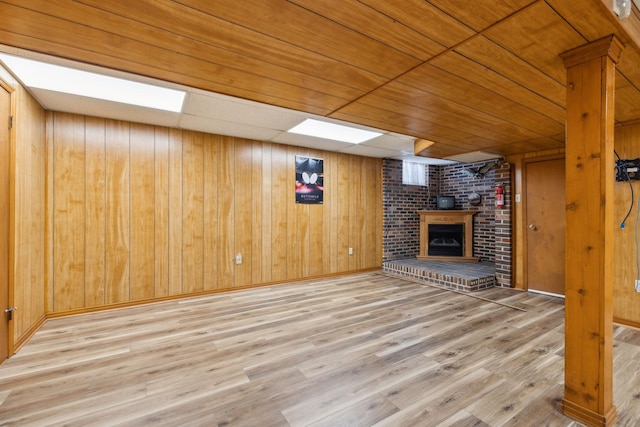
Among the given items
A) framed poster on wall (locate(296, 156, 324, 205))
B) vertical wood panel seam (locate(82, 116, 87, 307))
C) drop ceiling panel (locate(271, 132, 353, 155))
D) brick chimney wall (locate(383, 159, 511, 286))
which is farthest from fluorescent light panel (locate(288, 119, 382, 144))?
vertical wood panel seam (locate(82, 116, 87, 307))

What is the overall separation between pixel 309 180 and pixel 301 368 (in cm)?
337

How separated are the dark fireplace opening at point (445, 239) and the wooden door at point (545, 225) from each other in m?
1.70

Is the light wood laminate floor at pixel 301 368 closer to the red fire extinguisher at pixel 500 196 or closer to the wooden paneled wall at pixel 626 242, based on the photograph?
the wooden paneled wall at pixel 626 242

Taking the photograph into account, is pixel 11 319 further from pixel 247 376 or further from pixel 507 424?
pixel 507 424

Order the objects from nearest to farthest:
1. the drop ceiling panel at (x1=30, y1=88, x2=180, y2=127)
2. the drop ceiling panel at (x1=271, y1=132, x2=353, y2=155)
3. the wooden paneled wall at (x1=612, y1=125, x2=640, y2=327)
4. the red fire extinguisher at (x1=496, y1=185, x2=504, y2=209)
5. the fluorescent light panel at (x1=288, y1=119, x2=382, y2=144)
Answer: the drop ceiling panel at (x1=30, y1=88, x2=180, y2=127) → the wooden paneled wall at (x1=612, y1=125, x2=640, y2=327) → the fluorescent light panel at (x1=288, y1=119, x2=382, y2=144) → the drop ceiling panel at (x1=271, y1=132, x2=353, y2=155) → the red fire extinguisher at (x1=496, y1=185, x2=504, y2=209)

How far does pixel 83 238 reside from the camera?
337 cm

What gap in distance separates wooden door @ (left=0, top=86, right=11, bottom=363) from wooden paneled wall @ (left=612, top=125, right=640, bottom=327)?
5898 millimetres

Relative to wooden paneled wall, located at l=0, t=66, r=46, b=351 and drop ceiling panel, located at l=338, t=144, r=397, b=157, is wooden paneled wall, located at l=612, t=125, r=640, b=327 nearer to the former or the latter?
drop ceiling panel, located at l=338, t=144, r=397, b=157

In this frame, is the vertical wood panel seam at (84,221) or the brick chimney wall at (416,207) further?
the brick chimney wall at (416,207)

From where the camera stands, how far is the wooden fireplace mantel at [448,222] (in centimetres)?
604

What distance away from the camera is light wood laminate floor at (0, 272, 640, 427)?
1710mm

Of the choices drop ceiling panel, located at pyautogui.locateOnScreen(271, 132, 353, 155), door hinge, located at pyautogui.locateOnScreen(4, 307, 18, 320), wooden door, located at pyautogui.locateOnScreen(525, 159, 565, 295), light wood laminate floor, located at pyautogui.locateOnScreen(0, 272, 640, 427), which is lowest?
light wood laminate floor, located at pyautogui.locateOnScreen(0, 272, 640, 427)

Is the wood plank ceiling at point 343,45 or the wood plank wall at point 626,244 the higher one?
the wood plank ceiling at point 343,45

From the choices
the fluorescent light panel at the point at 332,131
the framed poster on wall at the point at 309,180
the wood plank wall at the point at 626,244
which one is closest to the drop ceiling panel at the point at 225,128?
the fluorescent light panel at the point at 332,131
